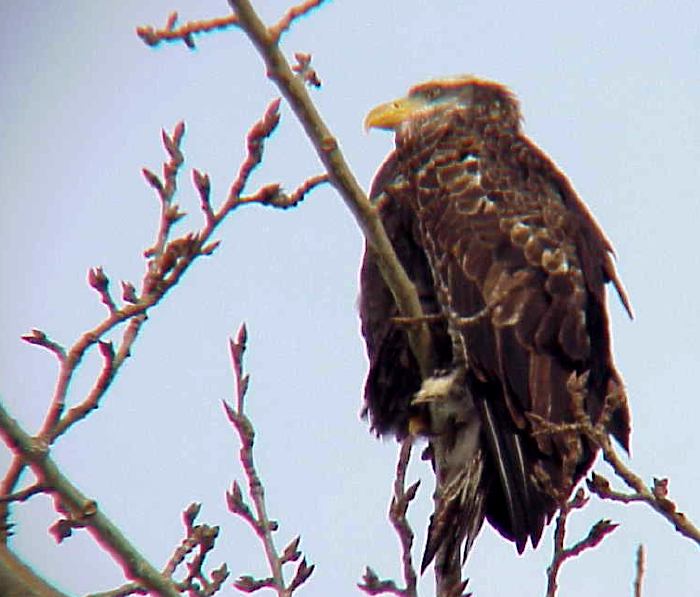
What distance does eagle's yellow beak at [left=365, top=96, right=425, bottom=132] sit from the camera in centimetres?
623

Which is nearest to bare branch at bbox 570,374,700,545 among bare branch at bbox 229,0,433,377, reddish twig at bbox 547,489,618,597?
reddish twig at bbox 547,489,618,597

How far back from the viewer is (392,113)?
6277 mm

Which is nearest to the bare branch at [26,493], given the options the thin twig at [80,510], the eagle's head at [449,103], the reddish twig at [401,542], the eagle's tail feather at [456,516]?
the thin twig at [80,510]

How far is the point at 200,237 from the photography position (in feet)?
11.5

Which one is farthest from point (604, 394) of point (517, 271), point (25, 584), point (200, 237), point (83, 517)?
point (25, 584)

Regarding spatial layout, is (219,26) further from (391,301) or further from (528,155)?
(528,155)

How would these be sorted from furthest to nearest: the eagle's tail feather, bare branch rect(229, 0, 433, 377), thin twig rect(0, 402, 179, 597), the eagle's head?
1. the eagle's head
2. the eagle's tail feather
3. bare branch rect(229, 0, 433, 377)
4. thin twig rect(0, 402, 179, 597)

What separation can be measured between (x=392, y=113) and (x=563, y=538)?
314cm

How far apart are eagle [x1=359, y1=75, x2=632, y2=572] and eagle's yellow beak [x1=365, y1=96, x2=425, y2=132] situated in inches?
8.8

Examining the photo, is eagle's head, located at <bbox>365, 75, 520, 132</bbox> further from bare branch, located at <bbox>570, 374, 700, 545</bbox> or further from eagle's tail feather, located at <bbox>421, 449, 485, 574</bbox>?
bare branch, located at <bbox>570, 374, 700, 545</bbox>

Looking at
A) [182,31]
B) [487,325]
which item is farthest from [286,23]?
[487,325]

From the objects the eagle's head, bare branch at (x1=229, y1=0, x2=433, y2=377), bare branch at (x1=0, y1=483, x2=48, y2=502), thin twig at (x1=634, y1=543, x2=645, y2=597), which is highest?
the eagle's head

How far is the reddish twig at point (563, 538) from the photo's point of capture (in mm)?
3486

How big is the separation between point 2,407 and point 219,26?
1.16 meters
